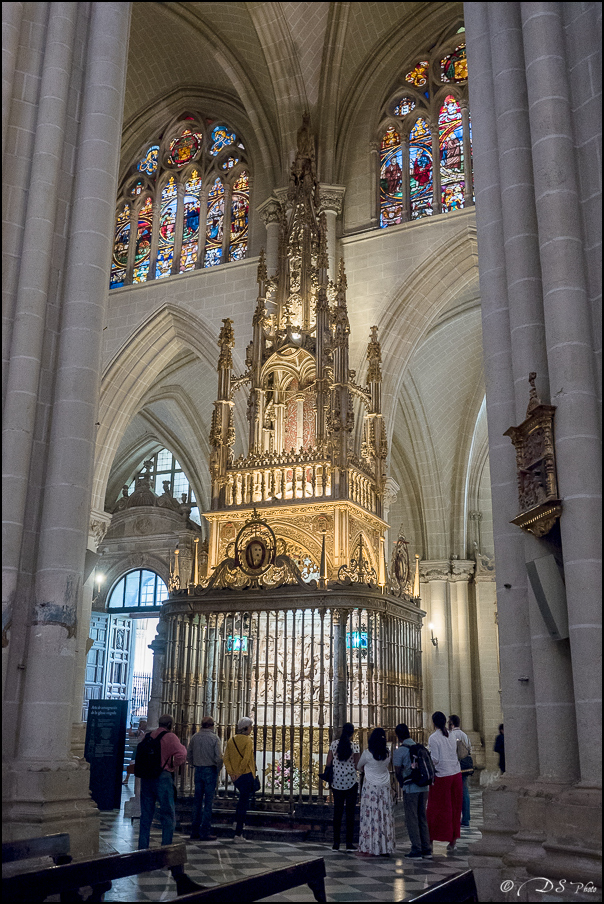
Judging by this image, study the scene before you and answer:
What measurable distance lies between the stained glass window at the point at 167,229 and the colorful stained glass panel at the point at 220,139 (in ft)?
3.41

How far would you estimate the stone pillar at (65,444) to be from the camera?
5.25m

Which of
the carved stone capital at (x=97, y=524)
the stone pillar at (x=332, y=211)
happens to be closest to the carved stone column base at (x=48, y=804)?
the carved stone capital at (x=97, y=524)

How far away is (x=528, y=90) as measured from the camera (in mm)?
5363

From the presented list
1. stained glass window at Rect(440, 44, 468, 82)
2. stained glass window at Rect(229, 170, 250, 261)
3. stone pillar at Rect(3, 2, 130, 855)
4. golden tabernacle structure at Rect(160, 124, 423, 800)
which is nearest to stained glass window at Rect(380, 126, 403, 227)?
stained glass window at Rect(440, 44, 468, 82)

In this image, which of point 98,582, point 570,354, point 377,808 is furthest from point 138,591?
point 570,354

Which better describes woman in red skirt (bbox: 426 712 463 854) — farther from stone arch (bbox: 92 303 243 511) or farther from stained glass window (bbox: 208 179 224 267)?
stained glass window (bbox: 208 179 224 267)

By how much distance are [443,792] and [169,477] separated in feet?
49.9

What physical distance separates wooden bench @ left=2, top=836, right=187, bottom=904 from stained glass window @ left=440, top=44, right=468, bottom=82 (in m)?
13.8

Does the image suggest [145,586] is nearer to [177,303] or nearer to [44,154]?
[177,303]

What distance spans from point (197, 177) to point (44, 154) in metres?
11.2

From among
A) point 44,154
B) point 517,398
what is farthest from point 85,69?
point 517,398

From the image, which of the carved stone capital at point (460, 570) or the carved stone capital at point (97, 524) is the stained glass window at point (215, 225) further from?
the carved stone capital at point (460, 570)

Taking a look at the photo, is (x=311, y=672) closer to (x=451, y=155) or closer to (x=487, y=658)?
(x=451, y=155)

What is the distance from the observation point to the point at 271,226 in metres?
14.7
